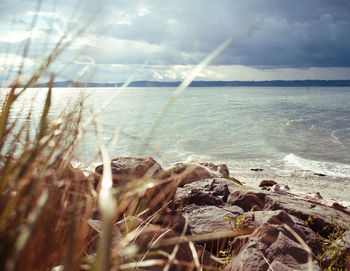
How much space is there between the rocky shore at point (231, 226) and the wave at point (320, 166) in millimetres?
14648

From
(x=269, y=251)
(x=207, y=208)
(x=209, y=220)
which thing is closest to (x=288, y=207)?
(x=207, y=208)

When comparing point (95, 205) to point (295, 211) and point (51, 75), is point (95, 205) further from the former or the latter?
point (295, 211)

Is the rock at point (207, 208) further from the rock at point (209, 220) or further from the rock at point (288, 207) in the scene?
the rock at point (288, 207)

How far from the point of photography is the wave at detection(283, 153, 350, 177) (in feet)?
58.7

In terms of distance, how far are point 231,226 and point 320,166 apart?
18122mm

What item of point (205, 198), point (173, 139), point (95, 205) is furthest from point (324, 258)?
point (173, 139)

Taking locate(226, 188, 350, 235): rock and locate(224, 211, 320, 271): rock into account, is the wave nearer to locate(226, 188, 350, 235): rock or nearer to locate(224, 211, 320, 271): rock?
locate(226, 188, 350, 235): rock

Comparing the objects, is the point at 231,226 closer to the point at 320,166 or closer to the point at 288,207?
the point at 288,207

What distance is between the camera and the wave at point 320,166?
58.7 feet

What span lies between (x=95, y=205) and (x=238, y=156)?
21.6 metres

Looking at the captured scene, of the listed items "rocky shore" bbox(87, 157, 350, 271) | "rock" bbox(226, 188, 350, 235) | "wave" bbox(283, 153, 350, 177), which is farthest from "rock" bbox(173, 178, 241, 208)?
"wave" bbox(283, 153, 350, 177)

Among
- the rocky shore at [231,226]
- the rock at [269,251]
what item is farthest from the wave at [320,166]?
the rock at [269,251]

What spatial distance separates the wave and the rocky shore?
14.6 meters

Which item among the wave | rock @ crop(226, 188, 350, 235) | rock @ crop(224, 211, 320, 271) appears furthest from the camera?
the wave
